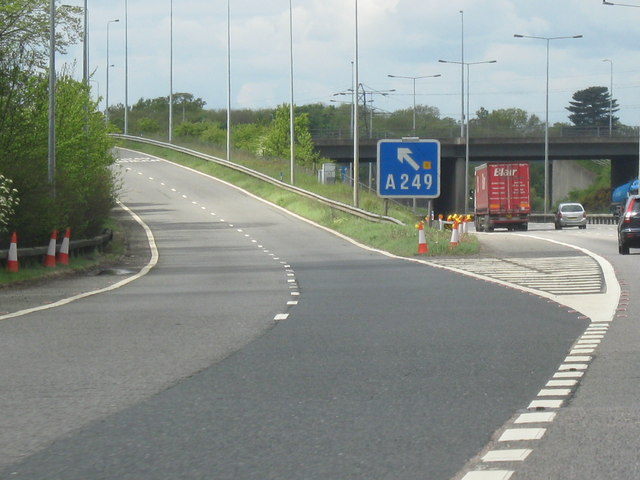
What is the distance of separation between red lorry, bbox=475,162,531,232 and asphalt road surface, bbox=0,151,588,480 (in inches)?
1715

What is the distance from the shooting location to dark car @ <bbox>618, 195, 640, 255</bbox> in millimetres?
31312

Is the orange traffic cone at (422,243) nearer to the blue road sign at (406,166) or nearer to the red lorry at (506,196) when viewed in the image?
the blue road sign at (406,166)

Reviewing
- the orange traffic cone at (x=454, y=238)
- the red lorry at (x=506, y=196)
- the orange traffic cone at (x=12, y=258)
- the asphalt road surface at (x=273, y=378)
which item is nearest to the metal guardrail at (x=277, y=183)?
the orange traffic cone at (x=454, y=238)

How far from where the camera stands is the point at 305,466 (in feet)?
21.4

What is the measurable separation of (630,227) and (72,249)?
13794 mm

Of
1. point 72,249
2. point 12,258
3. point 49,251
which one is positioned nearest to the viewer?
point 12,258

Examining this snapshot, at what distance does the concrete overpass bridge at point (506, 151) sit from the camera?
90000mm

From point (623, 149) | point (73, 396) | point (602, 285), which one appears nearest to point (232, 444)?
point (73, 396)

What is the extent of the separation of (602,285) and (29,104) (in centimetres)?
1753

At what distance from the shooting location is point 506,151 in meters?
92.7

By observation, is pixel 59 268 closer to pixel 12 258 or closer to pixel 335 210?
pixel 12 258

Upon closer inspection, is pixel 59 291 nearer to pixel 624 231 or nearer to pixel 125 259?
pixel 125 259

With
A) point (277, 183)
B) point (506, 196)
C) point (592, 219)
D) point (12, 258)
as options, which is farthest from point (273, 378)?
point (592, 219)

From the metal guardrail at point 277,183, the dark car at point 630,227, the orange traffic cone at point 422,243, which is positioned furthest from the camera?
the metal guardrail at point 277,183
